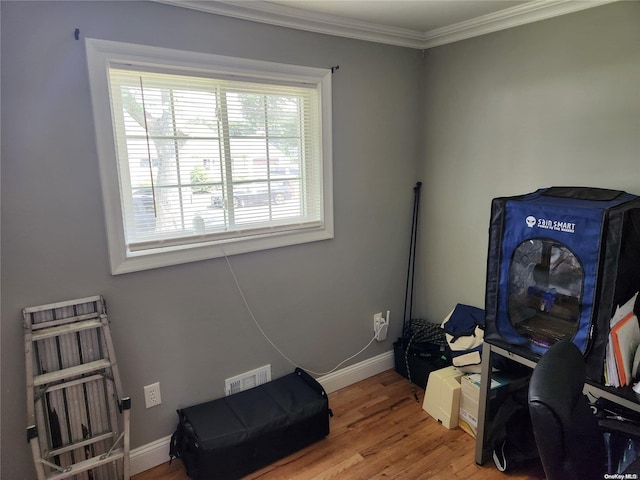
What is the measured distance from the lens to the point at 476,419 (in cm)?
222

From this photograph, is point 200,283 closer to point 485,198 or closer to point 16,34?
point 16,34

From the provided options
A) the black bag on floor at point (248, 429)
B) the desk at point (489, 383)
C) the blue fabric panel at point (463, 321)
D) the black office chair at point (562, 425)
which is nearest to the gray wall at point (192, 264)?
the black bag on floor at point (248, 429)

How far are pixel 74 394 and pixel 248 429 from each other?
789 millimetres

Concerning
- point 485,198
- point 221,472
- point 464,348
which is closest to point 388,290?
point 464,348

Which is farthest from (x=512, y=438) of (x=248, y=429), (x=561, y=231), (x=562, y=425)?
(x=248, y=429)

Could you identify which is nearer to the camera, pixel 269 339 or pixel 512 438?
pixel 512 438

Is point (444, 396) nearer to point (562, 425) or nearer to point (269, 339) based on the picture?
point (269, 339)

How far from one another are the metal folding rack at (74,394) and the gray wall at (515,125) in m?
2.08

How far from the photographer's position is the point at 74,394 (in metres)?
1.79

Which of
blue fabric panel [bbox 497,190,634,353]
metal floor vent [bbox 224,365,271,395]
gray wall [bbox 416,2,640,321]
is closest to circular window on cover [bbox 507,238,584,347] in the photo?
blue fabric panel [bbox 497,190,634,353]

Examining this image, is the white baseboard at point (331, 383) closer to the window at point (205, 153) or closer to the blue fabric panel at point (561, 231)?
the window at point (205, 153)

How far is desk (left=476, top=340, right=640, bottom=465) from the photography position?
1.47 m

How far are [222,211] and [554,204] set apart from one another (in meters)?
1.54

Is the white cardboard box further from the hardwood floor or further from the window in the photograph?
the window
